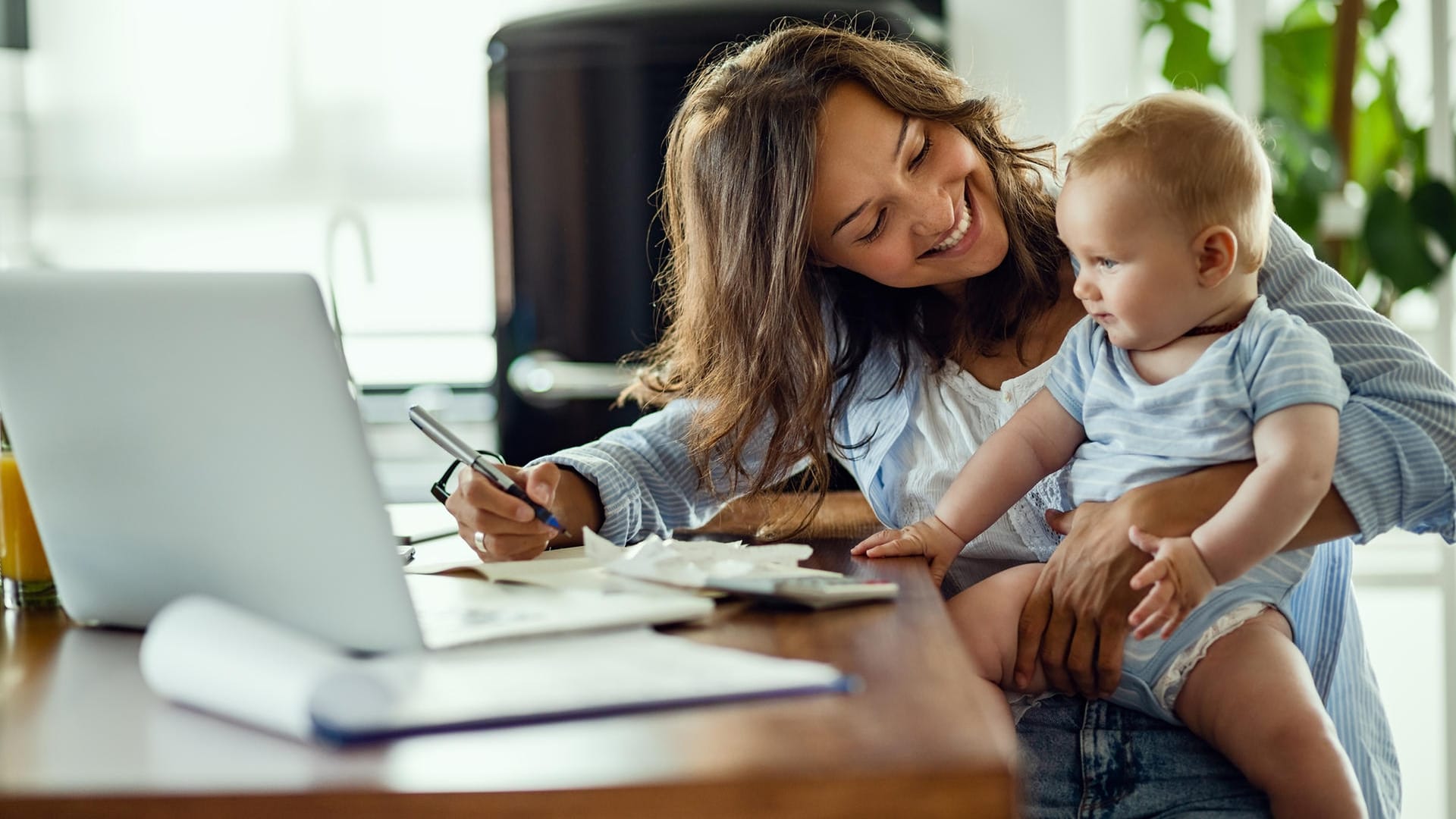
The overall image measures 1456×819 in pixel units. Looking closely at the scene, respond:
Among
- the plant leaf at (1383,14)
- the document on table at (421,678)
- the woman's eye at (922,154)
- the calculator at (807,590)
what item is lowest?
the calculator at (807,590)

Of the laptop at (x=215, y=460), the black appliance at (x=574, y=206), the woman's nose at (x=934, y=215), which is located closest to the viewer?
the laptop at (x=215, y=460)

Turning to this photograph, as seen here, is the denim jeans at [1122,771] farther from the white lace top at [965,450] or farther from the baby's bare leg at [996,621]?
the white lace top at [965,450]

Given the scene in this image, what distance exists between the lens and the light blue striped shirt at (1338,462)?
1.15 metres

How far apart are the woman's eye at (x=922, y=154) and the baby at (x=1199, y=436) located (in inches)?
9.4

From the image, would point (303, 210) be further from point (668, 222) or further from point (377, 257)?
point (668, 222)

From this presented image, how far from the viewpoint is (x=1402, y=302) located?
294cm

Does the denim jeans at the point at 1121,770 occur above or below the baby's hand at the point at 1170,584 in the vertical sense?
below

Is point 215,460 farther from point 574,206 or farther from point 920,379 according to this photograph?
point 574,206

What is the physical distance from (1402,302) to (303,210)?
284 cm

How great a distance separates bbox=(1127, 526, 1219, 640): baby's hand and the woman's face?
0.47 m

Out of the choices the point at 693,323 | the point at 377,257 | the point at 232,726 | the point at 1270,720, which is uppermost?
the point at 232,726

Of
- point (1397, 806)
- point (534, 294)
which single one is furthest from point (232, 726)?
point (534, 294)

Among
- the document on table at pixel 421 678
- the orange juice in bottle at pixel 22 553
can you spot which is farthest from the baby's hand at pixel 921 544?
the orange juice in bottle at pixel 22 553

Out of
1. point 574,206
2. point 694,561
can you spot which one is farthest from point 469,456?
point 574,206
